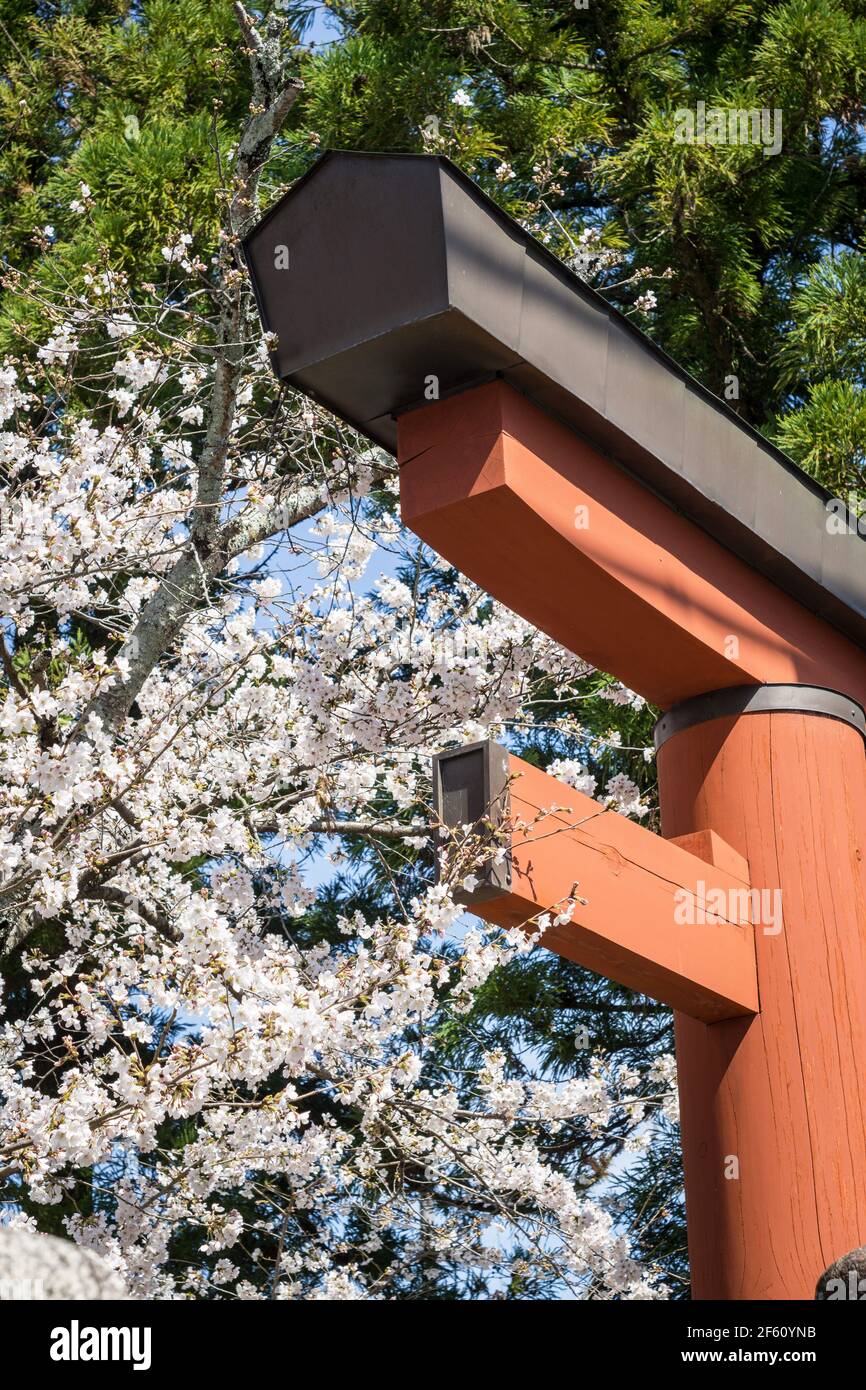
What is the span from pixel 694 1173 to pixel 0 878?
2.17 meters

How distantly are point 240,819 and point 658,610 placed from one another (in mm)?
2283

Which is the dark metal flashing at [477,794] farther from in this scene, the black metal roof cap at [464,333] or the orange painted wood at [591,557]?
the black metal roof cap at [464,333]

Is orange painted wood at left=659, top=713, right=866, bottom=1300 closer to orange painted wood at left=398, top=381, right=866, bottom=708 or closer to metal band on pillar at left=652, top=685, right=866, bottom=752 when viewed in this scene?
metal band on pillar at left=652, top=685, right=866, bottom=752

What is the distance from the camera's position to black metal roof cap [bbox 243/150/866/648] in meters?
2.04

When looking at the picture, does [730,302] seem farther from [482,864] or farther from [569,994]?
[482,864]

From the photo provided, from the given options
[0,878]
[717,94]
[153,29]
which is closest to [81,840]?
[0,878]

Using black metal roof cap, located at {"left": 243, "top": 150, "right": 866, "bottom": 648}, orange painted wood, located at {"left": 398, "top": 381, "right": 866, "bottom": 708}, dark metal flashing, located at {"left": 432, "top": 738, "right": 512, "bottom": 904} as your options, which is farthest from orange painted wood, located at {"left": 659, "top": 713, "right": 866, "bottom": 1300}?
dark metal flashing, located at {"left": 432, "top": 738, "right": 512, "bottom": 904}

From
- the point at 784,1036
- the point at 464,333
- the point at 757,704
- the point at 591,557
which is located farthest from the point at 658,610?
the point at 784,1036

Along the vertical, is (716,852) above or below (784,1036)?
above

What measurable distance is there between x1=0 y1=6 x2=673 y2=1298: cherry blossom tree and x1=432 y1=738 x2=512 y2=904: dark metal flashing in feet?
0.55

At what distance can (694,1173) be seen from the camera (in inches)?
91.8

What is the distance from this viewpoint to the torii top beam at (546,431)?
207 cm

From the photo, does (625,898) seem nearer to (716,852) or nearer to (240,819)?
(716,852)

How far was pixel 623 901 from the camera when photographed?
2223 millimetres
